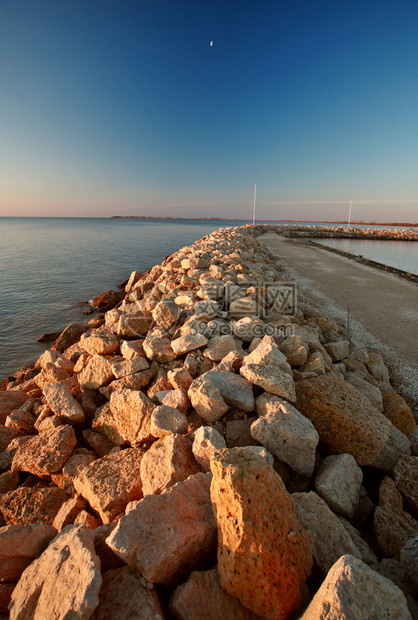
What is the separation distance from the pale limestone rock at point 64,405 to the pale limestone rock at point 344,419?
7.02 ft

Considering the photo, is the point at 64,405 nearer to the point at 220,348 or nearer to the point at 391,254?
the point at 220,348

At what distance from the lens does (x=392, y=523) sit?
178cm

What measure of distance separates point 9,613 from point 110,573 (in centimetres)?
52

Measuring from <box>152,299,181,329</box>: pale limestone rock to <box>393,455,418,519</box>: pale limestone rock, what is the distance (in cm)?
277

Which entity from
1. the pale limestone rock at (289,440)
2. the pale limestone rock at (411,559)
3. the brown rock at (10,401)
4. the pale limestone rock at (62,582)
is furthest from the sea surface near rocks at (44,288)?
the pale limestone rock at (411,559)

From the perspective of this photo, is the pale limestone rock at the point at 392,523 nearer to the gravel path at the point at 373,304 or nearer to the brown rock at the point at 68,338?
the gravel path at the point at 373,304

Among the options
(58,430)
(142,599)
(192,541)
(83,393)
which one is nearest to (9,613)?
(142,599)

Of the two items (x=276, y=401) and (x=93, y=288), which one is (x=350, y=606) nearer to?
(x=276, y=401)

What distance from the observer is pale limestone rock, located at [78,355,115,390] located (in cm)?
295

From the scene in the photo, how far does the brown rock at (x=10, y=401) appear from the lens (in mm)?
3141

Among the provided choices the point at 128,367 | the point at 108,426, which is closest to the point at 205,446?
the point at 108,426

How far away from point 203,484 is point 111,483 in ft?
2.40

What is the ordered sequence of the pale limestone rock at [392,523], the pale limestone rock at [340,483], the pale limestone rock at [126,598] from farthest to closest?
the pale limestone rock at [340,483], the pale limestone rock at [392,523], the pale limestone rock at [126,598]

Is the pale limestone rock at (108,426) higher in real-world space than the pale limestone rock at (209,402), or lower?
lower
